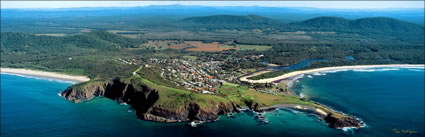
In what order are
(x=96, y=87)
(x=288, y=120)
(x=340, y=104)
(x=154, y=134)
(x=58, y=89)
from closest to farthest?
(x=154, y=134)
(x=288, y=120)
(x=340, y=104)
(x=96, y=87)
(x=58, y=89)

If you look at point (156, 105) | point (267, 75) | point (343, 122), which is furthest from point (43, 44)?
point (343, 122)

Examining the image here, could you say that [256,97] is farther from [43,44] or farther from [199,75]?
[43,44]

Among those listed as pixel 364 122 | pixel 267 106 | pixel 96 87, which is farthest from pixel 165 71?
pixel 364 122

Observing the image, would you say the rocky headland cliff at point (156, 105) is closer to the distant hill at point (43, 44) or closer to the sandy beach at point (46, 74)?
the sandy beach at point (46, 74)

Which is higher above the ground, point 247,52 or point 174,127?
point 247,52

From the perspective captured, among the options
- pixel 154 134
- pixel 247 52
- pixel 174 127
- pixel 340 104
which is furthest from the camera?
pixel 247 52

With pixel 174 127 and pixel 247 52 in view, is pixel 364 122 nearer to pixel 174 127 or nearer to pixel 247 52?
pixel 174 127
